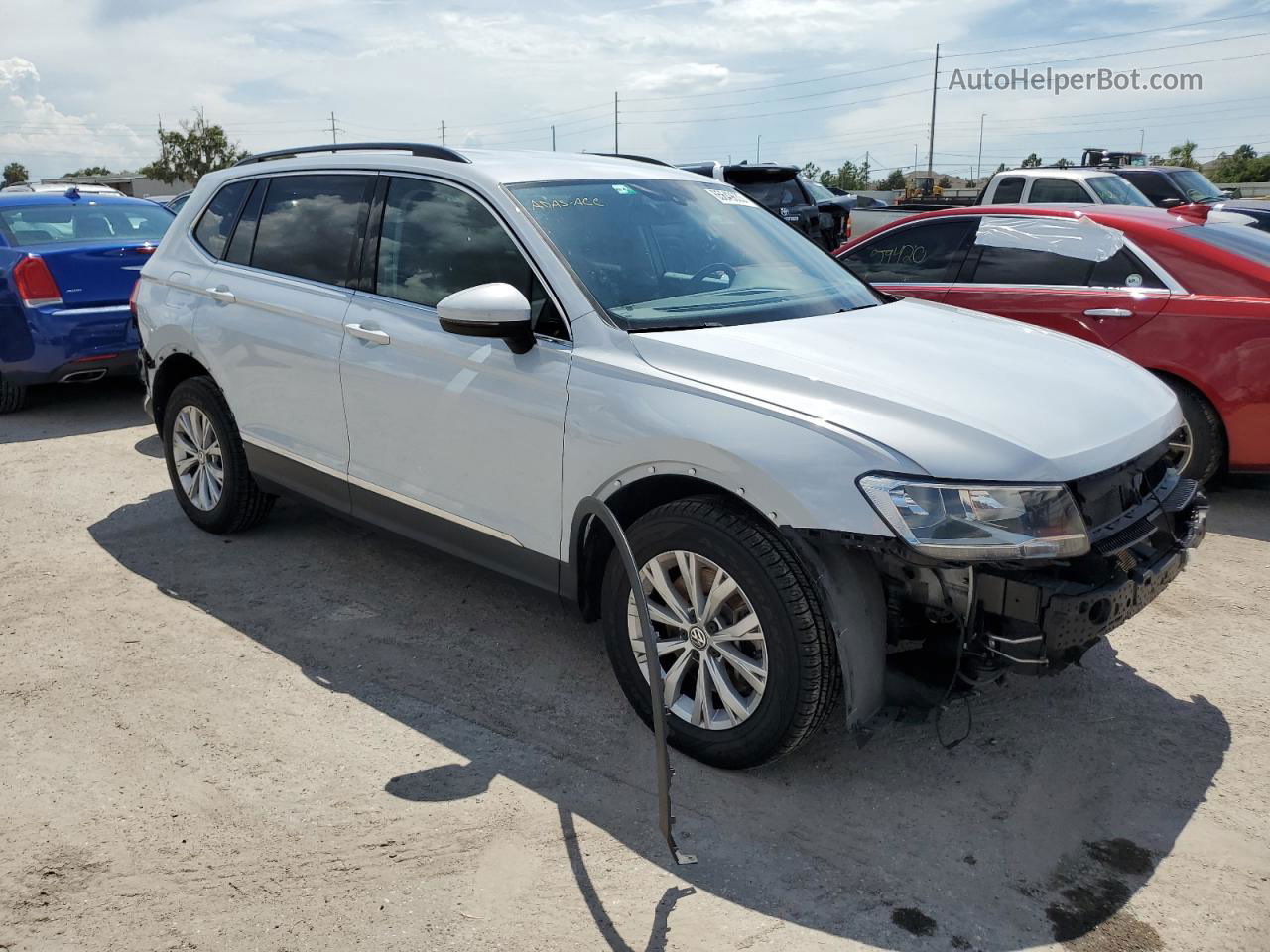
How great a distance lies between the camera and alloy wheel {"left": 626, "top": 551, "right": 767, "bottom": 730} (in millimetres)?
3193

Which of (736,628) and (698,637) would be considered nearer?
(736,628)

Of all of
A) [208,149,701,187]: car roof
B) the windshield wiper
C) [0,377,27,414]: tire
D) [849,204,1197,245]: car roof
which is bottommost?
[0,377,27,414]: tire

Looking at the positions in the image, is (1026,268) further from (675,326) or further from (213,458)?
(213,458)

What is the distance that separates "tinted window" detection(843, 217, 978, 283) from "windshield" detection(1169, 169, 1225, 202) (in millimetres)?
10126

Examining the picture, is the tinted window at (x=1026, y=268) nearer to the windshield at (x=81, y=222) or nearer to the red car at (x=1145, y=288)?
the red car at (x=1145, y=288)

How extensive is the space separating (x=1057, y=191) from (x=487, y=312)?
11.7 m

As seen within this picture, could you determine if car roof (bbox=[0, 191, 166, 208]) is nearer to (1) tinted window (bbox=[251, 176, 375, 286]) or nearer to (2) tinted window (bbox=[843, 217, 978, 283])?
(1) tinted window (bbox=[251, 176, 375, 286])

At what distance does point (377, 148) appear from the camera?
462cm

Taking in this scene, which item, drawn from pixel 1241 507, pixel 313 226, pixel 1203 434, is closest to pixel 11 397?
pixel 313 226

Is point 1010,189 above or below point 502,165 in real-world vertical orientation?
above

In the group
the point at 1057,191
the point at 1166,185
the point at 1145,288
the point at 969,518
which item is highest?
the point at 1166,185

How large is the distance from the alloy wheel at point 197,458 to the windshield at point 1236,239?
17.0ft

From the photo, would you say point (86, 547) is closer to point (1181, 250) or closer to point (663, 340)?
point (663, 340)

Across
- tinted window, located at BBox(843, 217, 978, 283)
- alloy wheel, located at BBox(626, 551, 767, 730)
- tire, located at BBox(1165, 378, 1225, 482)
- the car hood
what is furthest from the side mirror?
tire, located at BBox(1165, 378, 1225, 482)
